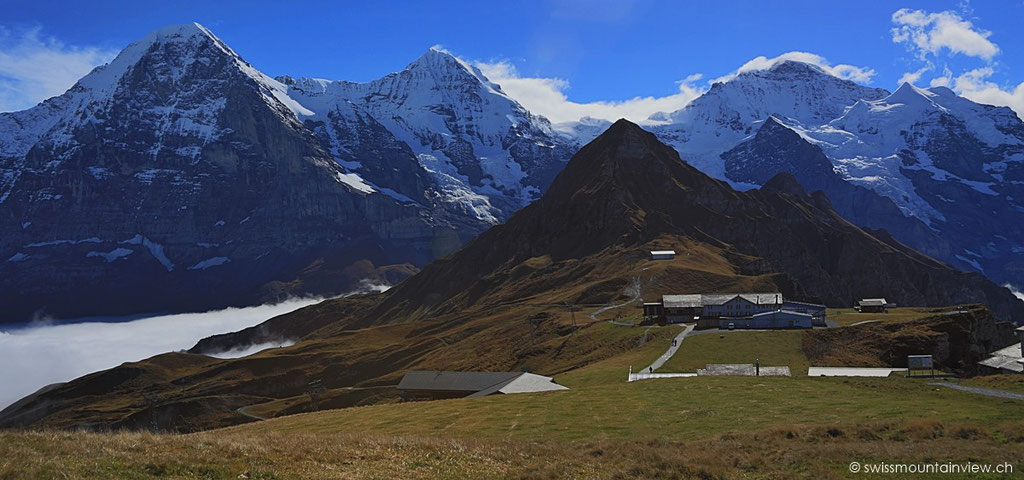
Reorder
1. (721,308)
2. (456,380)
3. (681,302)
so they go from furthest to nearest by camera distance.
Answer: (681,302) → (721,308) → (456,380)

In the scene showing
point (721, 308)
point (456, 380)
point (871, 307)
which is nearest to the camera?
point (456, 380)

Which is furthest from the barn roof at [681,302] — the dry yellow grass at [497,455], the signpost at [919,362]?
the dry yellow grass at [497,455]

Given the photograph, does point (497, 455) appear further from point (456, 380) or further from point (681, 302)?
point (681, 302)

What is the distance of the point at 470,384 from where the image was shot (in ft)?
289

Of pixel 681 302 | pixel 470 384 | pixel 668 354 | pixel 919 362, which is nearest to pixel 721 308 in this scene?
pixel 681 302

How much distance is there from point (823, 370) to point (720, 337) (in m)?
22.8

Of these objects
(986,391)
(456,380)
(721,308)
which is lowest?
(986,391)

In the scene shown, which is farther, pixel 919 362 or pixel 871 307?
pixel 871 307

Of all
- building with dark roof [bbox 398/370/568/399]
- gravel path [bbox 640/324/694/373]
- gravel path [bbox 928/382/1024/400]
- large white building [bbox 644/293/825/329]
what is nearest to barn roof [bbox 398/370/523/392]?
building with dark roof [bbox 398/370/568/399]

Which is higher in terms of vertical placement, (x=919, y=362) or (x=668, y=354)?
(x=668, y=354)

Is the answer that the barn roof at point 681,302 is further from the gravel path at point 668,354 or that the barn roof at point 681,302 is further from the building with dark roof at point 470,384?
the building with dark roof at point 470,384

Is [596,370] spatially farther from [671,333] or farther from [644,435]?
[644,435]

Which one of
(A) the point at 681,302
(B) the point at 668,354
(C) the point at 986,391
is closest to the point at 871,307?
(A) the point at 681,302

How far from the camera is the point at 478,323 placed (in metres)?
184
